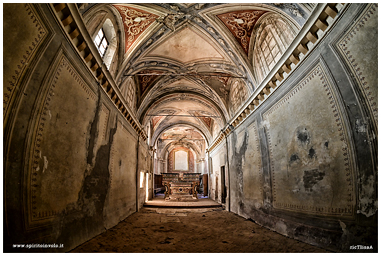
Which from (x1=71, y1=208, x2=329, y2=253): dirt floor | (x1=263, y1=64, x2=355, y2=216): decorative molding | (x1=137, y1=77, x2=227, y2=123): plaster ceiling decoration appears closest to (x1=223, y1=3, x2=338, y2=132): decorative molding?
(x1=263, y1=64, x2=355, y2=216): decorative molding

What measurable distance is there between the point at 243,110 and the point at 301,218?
15.7ft

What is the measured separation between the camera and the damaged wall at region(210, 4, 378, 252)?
11.3ft

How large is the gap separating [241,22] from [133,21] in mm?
3433

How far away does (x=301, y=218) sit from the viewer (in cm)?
503

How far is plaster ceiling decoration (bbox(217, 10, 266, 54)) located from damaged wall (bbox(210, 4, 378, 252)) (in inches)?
92.4

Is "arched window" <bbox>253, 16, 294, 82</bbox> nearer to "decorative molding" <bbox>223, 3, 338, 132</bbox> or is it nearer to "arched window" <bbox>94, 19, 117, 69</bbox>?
"decorative molding" <bbox>223, 3, 338, 132</bbox>

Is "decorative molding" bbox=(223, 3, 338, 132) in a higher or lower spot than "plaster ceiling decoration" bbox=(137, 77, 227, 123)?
lower

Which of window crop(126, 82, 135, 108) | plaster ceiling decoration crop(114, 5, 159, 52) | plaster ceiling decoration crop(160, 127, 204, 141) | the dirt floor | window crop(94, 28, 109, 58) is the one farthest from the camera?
plaster ceiling decoration crop(160, 127, 204, 141)

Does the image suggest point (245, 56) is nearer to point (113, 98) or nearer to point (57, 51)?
point (113, 98)

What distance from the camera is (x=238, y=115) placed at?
9.52 metres

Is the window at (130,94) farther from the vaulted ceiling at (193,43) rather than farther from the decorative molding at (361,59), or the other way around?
the decorative molding at (361,59)

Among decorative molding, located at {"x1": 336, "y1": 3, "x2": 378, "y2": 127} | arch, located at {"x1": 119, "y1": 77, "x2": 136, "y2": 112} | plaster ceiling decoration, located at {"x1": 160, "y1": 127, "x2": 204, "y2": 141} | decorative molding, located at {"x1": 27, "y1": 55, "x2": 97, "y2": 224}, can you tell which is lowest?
decorative molding, located at {"x1": 27, "y1": 55, "x2": 97, "y2": 224}

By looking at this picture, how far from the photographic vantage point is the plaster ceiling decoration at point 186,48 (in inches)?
303

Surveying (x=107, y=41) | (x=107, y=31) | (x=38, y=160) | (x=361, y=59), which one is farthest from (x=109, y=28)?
(x=361, y=59)
